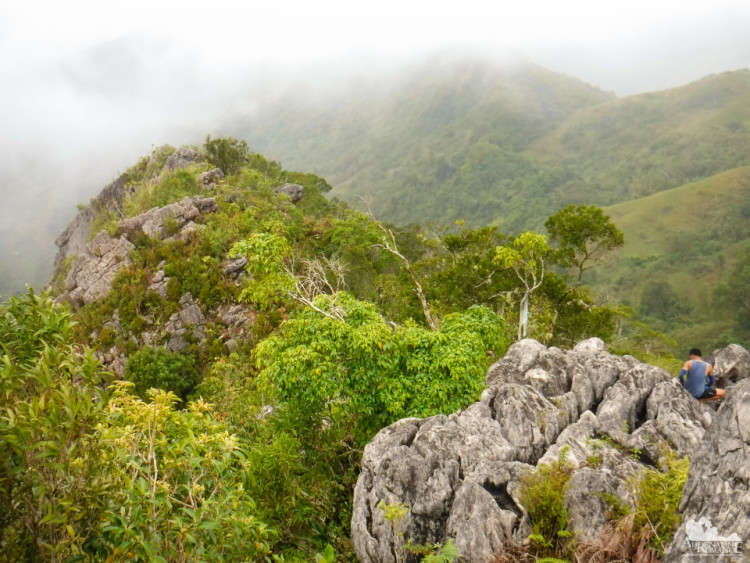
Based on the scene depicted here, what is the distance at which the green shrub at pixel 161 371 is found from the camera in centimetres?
1995

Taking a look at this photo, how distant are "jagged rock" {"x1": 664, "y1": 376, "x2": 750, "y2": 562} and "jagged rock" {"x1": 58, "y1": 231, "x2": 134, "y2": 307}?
1088 inches

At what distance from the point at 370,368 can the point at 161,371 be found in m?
14.8

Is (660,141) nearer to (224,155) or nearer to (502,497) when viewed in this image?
(224,155)

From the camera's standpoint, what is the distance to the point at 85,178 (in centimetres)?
14612

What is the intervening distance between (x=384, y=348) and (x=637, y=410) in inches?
196

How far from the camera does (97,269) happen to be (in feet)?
87.1

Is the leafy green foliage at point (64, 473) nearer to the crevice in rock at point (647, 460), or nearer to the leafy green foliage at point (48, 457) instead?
the leafy green foliage at point (48, 457)

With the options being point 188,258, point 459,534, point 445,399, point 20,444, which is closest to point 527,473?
point 459,534

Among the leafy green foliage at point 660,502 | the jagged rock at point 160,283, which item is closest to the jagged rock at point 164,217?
the jagged rock at point 160,283

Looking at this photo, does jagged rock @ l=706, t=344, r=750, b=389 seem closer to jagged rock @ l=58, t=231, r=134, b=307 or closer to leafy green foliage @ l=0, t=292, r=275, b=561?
leafy green foliage @ l=0, t=292, r=275, b=561

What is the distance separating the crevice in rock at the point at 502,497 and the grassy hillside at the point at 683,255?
6837 centimetres

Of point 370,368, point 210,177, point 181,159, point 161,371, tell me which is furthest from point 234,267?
point 370,368

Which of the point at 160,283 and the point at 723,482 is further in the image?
the point at 160,283

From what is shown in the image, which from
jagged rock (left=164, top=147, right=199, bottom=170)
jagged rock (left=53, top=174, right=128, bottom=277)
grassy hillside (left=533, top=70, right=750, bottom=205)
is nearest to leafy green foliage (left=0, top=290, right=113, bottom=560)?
jagged rock (left=164, top=147, right=199, bottom=170)
